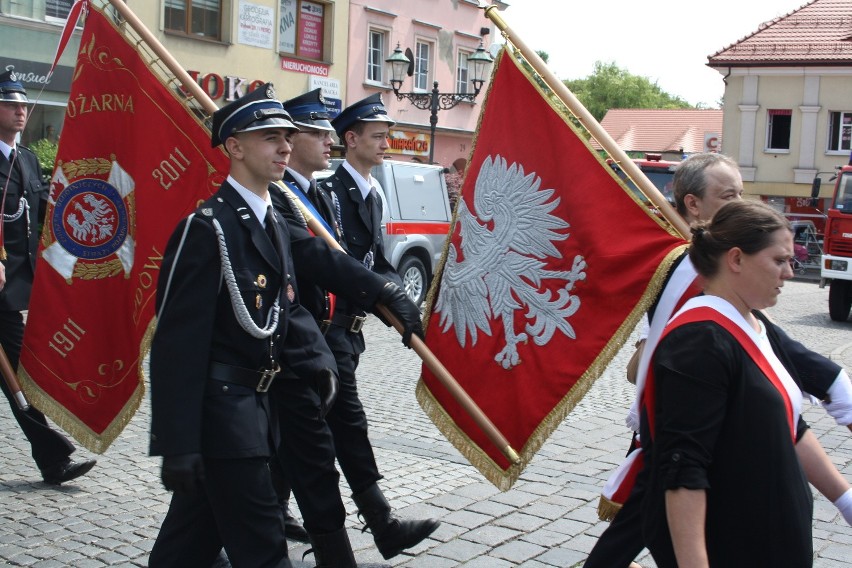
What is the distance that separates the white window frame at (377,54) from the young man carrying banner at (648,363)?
83.8ft

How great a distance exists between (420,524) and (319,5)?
24147mm

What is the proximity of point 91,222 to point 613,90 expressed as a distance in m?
101

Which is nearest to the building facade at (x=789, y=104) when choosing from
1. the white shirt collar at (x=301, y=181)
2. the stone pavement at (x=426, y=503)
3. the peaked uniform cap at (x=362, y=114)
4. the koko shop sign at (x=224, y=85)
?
the koko shop sign at (x=224, y=85)

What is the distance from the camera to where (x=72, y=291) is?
5141 mm

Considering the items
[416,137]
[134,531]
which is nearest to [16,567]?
A: [134,531]

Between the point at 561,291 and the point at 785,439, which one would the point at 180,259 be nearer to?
the point at 561,291

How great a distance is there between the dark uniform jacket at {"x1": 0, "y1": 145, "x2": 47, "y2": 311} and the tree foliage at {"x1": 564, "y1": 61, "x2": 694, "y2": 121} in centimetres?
9767

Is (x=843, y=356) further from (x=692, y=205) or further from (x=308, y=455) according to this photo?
(x=308, y=455)

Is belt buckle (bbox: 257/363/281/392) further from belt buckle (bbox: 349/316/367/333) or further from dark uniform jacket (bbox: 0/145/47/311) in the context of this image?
dark uniform jacket (bbox: 0/145/47/311)

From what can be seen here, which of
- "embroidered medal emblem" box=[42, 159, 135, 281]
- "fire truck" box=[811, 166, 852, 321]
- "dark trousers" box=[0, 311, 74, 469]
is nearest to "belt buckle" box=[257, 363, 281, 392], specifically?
"embroidered medal emblem" box=[42, 159, 135, 281]

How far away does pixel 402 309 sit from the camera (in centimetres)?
439

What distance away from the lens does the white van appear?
15.0 metres

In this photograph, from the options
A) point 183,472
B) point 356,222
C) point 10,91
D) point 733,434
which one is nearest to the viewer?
point 733,434

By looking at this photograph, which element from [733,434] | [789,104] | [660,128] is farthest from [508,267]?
[660,128]
